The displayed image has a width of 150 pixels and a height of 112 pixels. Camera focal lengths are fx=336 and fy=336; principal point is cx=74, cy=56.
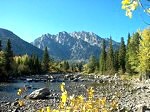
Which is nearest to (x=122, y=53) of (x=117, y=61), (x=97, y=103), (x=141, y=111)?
(x=117, y=61)

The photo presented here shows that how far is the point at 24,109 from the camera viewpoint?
3061cm

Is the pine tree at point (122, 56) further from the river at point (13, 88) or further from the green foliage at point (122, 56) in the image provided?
the river at point (13, 88)

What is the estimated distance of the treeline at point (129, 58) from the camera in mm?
64875

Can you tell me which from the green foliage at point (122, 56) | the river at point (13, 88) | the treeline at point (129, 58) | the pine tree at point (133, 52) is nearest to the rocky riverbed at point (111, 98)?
the river at point (13, 88)

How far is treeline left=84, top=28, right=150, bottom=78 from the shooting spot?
213 ft

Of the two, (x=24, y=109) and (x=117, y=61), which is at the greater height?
(x=117, y=61)

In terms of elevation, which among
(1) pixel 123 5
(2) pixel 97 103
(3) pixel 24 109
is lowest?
(3) pixel 24 109

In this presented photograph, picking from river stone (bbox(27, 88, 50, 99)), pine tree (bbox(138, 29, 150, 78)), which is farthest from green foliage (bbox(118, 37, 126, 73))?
river stone (bbox(27, 88, 50, 99))

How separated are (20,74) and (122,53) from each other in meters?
32.5

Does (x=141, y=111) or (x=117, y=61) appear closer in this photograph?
(x=141, y=111)

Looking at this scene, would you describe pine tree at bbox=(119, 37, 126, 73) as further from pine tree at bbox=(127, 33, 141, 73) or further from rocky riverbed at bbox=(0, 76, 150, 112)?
rocky riverbed at bbox=(0, 76, 150, 112)

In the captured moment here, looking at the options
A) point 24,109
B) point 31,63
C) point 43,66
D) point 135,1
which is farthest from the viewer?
point 43,66

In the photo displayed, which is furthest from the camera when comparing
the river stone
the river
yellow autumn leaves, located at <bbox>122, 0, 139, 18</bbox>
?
the river

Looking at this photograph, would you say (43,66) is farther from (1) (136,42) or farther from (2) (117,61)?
(1) (136,42)
